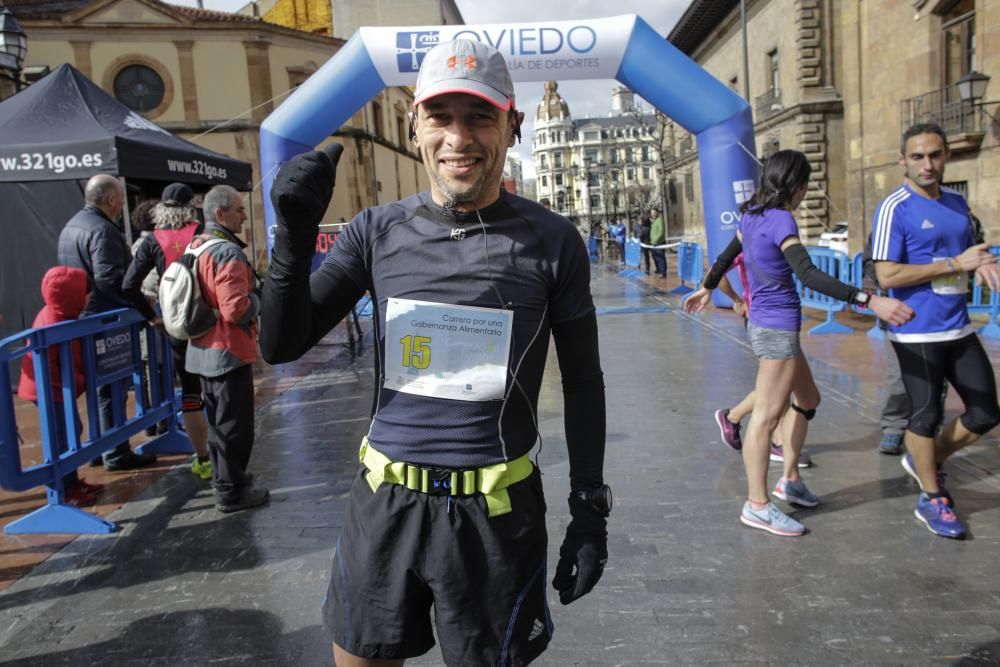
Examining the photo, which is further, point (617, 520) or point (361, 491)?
point (617, 520)

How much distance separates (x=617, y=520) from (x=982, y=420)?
74.2 inches

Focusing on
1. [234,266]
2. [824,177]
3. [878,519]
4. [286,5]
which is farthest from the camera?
[286,5]

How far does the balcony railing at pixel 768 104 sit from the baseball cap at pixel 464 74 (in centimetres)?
2715

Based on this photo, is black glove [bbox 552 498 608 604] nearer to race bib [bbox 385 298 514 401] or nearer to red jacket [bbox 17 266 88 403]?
race bib [bbox 385 298 514 401]

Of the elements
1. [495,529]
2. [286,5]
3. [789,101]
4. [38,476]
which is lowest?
[38,476]

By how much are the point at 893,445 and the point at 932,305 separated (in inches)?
67.2

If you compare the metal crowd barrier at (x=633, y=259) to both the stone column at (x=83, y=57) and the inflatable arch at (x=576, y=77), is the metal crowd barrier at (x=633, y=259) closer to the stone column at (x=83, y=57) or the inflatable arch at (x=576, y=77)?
the inflatable arch at (x=576, y=77)

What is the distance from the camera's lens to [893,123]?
59.6 feet

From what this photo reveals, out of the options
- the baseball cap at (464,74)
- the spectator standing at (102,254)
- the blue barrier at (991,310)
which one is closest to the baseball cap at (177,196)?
the spectator standing at (102,254)

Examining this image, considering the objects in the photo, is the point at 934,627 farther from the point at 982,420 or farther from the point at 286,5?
the point at 286,5

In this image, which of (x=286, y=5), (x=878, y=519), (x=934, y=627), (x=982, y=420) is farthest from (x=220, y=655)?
(x=286, y=5)

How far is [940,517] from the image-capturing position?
12.4ft

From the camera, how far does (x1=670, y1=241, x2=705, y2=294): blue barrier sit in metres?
15.5

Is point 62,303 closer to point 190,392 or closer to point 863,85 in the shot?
point 190,392
